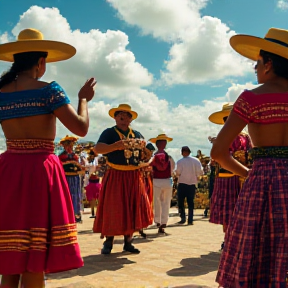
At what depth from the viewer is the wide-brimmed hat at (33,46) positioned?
3156 mm

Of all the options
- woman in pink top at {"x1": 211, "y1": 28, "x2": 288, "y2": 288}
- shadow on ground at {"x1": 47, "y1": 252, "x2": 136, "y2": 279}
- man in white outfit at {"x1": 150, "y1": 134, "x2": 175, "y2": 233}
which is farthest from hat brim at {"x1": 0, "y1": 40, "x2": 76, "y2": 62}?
man in white outfit at {"x1": 150, "y1": 134, "x2": 175, "y2": 233}

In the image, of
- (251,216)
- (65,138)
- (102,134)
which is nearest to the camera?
(251,216)

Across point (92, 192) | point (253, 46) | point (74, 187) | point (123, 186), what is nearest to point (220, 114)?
point (123, 186)

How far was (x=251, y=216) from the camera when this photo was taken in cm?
287

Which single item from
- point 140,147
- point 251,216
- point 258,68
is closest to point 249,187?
point 251,216

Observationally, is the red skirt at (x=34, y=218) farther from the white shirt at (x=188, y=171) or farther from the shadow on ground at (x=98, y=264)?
the white shirt at (x=188, y=171)

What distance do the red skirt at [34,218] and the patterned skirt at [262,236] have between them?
3.67 ft

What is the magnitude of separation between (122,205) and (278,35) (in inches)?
160

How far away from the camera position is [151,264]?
5953 millimetres

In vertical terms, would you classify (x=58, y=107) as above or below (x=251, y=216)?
above

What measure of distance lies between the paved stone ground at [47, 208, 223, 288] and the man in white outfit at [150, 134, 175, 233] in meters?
1.01

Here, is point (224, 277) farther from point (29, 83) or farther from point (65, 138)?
point (65, 138)

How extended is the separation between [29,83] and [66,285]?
2.52m

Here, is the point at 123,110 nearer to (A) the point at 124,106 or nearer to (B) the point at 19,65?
(A) the point at 124,106
